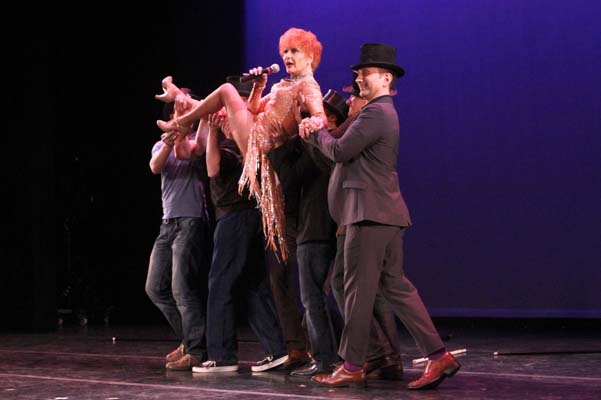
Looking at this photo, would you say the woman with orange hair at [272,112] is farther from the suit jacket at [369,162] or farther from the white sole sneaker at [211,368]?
the white sole sneaker at [211,368]

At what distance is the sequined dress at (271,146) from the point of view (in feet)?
14.4

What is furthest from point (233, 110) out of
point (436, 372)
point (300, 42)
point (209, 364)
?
point (436, 372)

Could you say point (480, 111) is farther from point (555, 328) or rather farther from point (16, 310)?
point (16, 310)

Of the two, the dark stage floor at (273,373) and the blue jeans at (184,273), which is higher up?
the blue jeans at (184,273)

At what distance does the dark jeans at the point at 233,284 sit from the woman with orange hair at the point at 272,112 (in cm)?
22

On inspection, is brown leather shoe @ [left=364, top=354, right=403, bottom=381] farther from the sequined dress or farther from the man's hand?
the man's hand

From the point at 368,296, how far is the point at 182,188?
1.43 meters

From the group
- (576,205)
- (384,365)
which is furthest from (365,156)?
(576,205)

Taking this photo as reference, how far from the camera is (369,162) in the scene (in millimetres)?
4117

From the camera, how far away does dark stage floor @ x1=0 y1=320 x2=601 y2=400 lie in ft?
13.1

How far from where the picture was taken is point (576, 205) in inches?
261

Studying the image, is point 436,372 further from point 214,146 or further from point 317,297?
point 214,146

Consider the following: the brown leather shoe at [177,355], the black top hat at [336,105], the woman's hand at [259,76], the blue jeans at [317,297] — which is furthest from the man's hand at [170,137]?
the brown leather shoe at [177,355]

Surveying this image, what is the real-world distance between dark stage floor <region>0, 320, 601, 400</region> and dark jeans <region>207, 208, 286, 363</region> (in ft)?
0.58
